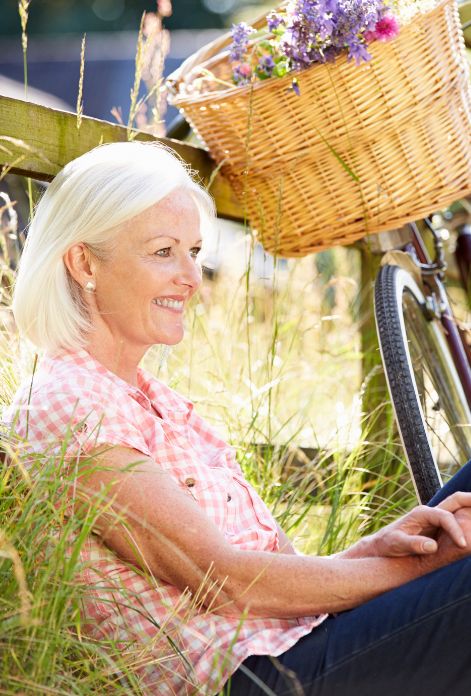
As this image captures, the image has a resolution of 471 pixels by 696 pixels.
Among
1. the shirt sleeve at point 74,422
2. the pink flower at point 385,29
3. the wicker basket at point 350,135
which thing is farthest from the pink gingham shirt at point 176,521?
the pink flower at point 385,29

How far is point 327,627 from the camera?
1743mm

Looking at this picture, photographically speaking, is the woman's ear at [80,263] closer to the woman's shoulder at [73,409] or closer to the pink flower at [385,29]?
the woman's shoulder at [73,409]

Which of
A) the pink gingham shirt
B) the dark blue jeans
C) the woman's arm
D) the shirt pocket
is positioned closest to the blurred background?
the pink gingham shirt

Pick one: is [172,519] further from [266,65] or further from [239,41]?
[239,41]

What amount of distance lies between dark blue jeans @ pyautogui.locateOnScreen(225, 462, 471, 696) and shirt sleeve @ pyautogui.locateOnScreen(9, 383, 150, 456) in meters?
0.41

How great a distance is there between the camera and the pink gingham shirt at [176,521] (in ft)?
5.39

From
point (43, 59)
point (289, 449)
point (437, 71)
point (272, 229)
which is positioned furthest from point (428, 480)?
point (43, 59)

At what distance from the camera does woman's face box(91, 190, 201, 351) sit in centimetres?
199

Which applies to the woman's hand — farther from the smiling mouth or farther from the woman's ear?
the woman's ear

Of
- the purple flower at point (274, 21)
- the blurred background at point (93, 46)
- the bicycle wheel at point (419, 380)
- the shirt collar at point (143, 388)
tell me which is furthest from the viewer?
the blurred background at point (93, 46)

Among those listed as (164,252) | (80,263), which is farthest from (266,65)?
(80,263)

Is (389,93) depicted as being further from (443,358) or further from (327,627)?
(327,627)

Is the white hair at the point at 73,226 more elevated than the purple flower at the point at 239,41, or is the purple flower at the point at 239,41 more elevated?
the purple flower at the point at 239,41

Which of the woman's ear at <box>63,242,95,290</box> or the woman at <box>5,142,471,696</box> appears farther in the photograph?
the woman's ear at <box>63,242,95,290</box>
